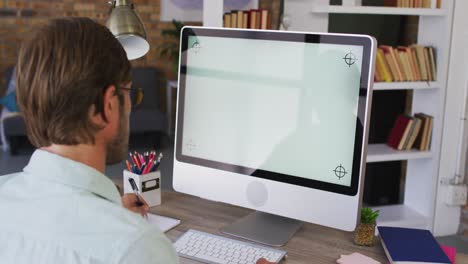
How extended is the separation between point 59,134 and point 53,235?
0.18m

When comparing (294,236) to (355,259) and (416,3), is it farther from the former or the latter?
(416,3)

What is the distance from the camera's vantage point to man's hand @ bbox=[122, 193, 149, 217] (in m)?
1.58

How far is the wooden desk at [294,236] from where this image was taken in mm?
1432

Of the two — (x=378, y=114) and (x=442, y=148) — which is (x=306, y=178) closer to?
(x=442, y=148)

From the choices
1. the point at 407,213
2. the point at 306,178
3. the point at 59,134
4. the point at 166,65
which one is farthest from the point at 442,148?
the point at 166,65

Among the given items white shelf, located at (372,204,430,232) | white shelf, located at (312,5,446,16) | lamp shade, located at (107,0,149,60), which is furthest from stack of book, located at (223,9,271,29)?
lamp shade, located at (107,0,149,60)

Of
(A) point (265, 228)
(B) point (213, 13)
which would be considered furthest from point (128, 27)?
(B) point (213, 13)

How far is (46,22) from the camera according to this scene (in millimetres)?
977

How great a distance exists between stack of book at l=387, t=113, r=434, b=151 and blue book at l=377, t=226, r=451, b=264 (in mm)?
2086

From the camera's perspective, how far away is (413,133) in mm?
3500

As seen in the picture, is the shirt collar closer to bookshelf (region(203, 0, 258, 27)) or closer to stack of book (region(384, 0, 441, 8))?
bookshelf (region(203, 0, 258, 27))

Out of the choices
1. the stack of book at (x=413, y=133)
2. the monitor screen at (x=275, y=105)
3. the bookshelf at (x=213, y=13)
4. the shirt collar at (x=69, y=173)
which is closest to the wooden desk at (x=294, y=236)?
the monitor screen at (x=275, y=105)

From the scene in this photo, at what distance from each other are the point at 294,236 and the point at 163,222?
1.22 feet

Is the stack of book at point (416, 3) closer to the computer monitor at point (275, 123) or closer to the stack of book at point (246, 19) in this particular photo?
the stack of book at point (246, 19)
